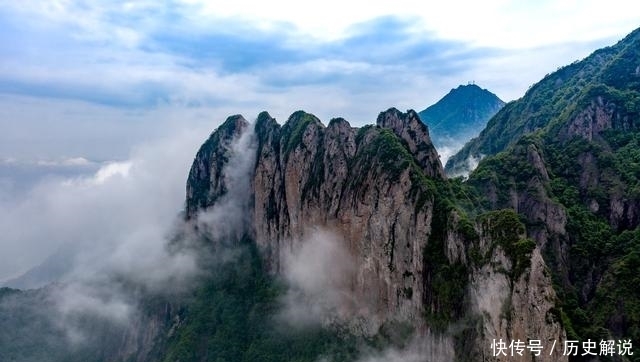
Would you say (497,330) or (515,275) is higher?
(515,275)

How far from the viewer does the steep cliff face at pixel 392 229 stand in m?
73.0

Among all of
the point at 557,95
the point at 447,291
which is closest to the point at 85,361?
the point at 447,291

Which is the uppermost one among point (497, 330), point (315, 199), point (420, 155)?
point (420, 155)

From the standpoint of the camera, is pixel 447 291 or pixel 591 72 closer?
Answer: pixel 447 291

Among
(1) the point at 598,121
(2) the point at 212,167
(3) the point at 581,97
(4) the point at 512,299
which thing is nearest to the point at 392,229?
(4) the point at 512,299

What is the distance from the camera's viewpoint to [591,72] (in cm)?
19075

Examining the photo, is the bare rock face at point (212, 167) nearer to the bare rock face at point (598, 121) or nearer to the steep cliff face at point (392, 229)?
the steep cliff face at point (392, 229)

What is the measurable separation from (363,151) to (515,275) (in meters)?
45.4

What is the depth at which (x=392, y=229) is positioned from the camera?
319 ft

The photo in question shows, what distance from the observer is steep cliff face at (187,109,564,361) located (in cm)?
7300

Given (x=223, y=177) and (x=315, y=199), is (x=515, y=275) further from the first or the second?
(x=223, y=177)

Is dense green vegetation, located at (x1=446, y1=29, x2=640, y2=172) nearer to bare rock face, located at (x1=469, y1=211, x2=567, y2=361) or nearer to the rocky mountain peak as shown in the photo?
the rocky mountain peak

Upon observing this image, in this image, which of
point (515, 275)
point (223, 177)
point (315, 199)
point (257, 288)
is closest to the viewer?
point (515, 275)

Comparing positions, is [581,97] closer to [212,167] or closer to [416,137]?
[416,137]
